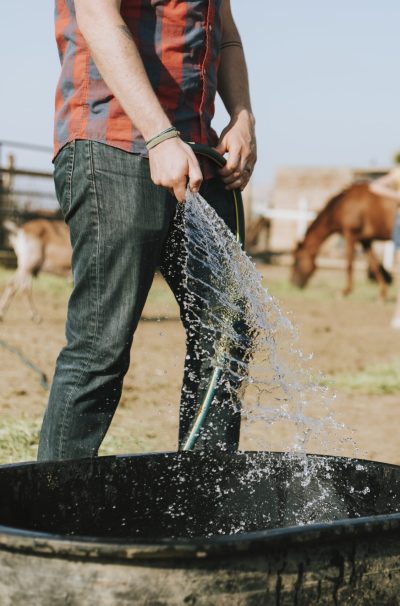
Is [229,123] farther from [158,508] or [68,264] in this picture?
[68,264]

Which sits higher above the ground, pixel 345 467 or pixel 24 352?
pixel 345 467

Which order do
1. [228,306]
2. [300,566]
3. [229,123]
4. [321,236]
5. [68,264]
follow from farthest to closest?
[321,236] → [68,264] → [229,123] → [228,306] → [300,566]

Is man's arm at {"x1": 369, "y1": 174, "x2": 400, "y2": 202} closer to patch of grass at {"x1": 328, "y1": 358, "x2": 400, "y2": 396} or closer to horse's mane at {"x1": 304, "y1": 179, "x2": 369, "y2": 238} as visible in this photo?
patch of grass at {"x1": 328, "y1": 358, "x2": 400, "y2": 396}

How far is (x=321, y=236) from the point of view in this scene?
47.0 ft

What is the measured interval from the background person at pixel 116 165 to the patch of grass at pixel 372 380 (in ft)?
9.87

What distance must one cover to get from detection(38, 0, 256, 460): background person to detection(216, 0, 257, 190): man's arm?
0.06 meters

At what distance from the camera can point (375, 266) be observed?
516 inches

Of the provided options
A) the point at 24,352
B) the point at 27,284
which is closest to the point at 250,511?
the point at 24,352

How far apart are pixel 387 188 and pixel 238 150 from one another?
7.63 metres

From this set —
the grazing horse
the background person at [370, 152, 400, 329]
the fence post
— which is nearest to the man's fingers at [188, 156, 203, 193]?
the grazing horse

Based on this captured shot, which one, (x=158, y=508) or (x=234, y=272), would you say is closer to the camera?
(x=158, y=508)

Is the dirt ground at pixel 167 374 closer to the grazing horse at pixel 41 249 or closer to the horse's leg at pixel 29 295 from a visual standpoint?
the horse's leg at pixel 29 295

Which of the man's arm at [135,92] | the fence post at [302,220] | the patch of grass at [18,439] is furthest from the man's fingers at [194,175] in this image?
the fence post at [302,220]

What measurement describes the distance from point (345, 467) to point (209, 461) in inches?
11.1
